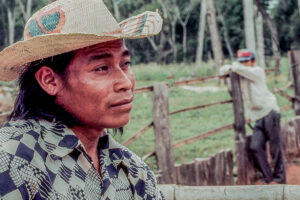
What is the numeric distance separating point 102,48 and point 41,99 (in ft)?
0.86

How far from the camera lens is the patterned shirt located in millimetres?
1243

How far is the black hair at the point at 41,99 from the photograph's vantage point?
146 centimetres

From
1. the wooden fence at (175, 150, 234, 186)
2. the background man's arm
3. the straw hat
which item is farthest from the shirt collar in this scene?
the background man's arm

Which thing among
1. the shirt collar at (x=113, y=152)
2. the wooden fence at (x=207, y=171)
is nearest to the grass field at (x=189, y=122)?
the wooden fence at (x=207, y=171)

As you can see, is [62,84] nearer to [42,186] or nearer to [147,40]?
[42,186]

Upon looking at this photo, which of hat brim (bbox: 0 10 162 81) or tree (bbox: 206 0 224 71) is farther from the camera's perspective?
tree (bbox: 206 0 224 71)

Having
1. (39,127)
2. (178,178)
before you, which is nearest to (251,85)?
(178,178)

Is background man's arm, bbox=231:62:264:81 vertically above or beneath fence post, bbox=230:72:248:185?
above

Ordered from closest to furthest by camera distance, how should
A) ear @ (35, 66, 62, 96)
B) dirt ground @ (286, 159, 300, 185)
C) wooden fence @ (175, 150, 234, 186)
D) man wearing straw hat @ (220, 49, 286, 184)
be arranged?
1. ear @ (35, 66, 62, 96)
2. wooden fence @ (175, 150, 234, 186)
3. man wearing straw hat @ (220, 49, 286, 184)
4. dirt ground @ (286, 159, 300, 185)

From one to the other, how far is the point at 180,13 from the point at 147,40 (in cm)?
350

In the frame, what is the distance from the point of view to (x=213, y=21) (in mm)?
17188

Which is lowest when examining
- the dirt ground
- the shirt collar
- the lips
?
the dirt ground

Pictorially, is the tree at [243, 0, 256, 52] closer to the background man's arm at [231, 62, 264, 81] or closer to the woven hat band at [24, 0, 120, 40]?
the background man's arm at [231, 62, 264, 81]

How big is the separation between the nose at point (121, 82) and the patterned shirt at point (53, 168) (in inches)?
8.2
